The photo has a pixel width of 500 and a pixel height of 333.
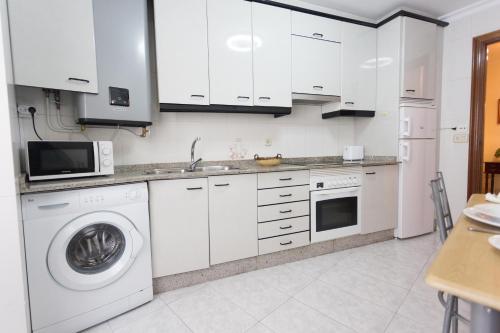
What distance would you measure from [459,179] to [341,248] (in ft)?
5.54

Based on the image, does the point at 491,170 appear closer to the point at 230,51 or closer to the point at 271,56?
the point at 271,56

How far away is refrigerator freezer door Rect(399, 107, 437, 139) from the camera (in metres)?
2.63

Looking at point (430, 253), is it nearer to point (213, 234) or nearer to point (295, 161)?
point (295, 161)

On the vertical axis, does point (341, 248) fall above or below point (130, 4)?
below

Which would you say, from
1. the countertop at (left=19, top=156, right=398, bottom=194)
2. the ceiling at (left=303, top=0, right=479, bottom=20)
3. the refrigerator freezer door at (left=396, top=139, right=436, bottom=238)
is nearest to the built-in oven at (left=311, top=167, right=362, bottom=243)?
the countertop at (left=19, top=156, right=398, bottom=194)

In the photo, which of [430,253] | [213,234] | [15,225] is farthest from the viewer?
[430,253]

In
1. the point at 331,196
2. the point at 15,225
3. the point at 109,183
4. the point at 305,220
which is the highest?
Result: the point at 109,183

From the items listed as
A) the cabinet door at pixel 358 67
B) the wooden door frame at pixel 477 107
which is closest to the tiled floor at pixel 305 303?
the wooden door frame at pixel 477 107

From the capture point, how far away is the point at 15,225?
1096mm

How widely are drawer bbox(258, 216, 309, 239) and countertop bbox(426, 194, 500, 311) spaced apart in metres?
1.43

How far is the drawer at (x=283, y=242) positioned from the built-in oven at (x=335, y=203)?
0.33ft

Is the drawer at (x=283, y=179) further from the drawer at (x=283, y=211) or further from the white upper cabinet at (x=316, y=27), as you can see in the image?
the white upper cabinet at (x=316, y=27)

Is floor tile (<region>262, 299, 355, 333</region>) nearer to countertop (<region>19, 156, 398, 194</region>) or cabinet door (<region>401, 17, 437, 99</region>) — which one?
countertop (<region>19, 156, 398, 194</region>)

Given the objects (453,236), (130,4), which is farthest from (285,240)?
(130,4)
